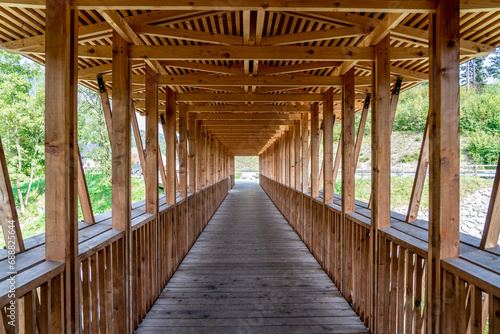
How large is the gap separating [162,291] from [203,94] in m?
3.35

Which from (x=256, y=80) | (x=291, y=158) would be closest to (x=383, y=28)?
(x=256, y=80)

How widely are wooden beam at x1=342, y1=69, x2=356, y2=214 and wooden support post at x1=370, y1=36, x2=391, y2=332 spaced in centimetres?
75

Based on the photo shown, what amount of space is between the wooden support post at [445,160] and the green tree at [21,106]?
9.86 metres

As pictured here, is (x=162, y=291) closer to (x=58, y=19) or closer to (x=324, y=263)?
(x=324, y=263)

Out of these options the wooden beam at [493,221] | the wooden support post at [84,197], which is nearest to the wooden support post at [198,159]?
the wooden support post at [84,197]

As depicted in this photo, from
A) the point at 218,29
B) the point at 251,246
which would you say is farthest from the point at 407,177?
the point at 218,29

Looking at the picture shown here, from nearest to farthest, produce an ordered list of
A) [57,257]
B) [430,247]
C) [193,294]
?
[57,257], [430,247], [193,294]

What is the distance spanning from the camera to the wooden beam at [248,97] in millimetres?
4848

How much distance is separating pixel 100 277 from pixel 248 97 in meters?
3.74

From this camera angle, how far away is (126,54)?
2.74 metres

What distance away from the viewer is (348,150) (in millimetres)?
3508

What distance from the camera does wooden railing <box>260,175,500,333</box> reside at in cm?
151

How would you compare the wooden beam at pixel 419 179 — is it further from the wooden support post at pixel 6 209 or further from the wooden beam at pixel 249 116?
the wooden beam at pixel 249 116

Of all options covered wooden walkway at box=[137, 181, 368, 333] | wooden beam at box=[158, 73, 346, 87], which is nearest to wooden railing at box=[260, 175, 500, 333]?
covered wooden walkway at box=[137, 181, 368, 333]
